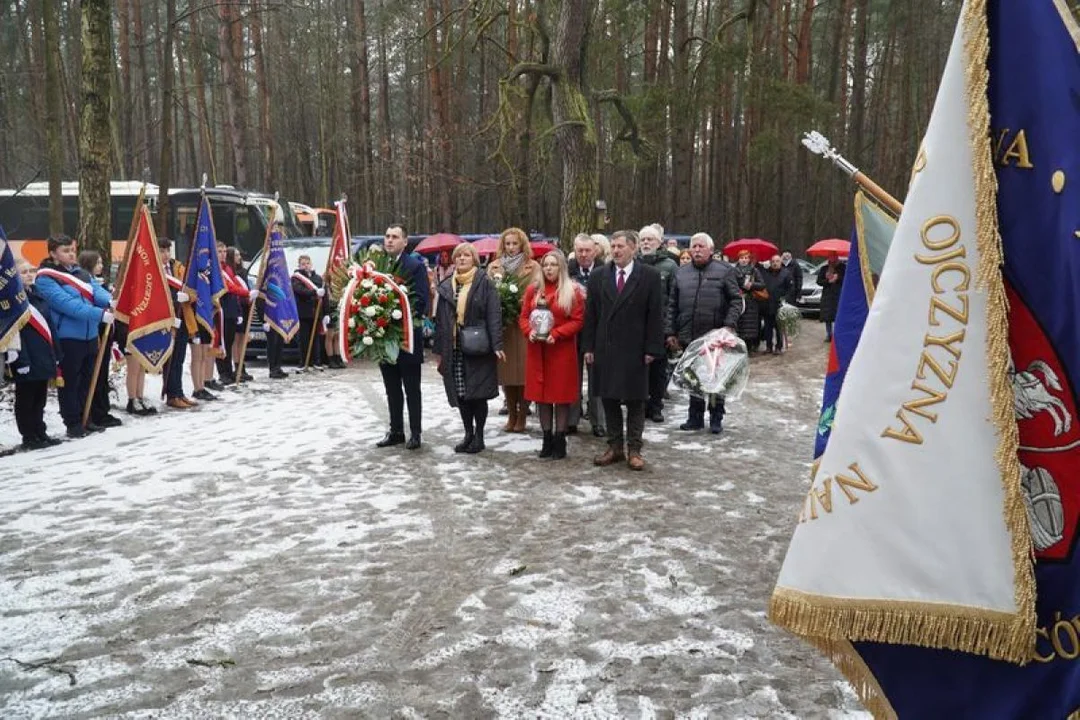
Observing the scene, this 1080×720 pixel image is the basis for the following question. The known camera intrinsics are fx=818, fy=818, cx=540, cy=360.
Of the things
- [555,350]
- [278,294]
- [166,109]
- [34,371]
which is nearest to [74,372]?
[34,371]

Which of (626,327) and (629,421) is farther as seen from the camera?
(629,421)

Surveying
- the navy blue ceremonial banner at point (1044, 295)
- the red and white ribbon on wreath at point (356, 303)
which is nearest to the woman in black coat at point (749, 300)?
the red and white ribbon on wreath at point (356, 303)

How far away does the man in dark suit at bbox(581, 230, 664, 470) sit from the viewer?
6980 millimetres

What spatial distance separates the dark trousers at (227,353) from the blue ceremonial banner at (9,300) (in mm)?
4528

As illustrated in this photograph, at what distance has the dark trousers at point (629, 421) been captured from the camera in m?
7.25

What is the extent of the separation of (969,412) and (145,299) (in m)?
9.61

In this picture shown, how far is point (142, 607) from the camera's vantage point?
437cm

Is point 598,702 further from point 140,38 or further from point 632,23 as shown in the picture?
point 140,38

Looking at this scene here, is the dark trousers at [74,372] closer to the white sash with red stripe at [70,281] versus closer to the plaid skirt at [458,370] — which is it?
the white sash with red stripe at [70,281]

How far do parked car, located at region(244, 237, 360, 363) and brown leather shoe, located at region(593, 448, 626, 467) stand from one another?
799cm

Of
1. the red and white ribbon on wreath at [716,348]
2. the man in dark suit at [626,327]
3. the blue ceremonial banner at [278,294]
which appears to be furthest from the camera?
the blue ceremonial banner at [278,294]

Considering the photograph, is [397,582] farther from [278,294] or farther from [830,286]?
[830,286]

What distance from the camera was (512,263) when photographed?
8.50m

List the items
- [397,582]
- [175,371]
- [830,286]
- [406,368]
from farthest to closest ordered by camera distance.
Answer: [830,286] → [175,371] → [406,368] → [397,582]
